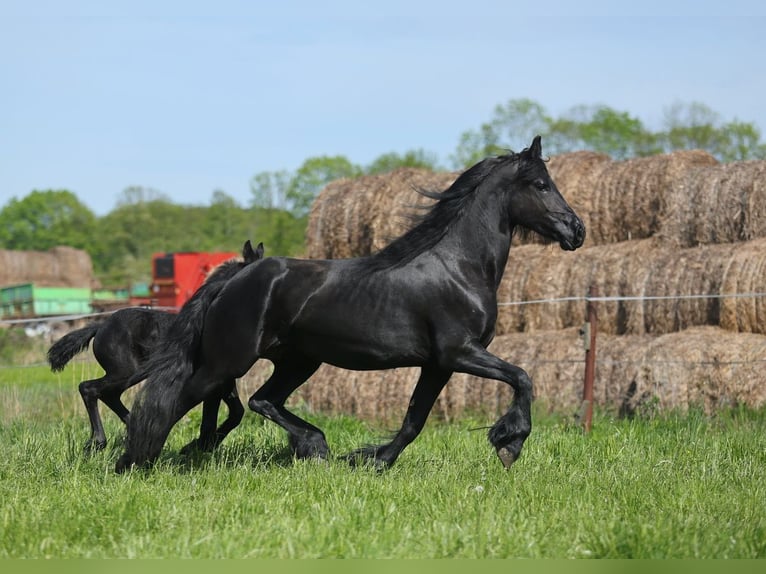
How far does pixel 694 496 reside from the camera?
5527 millimetres

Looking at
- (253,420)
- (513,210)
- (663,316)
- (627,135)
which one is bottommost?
(253,420)

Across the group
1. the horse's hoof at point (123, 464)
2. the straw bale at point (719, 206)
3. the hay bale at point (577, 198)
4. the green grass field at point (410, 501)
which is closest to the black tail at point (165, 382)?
the horse's hoof at point (123, 464)

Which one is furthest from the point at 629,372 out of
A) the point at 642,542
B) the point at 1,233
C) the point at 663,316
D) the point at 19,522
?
the point at 1,233

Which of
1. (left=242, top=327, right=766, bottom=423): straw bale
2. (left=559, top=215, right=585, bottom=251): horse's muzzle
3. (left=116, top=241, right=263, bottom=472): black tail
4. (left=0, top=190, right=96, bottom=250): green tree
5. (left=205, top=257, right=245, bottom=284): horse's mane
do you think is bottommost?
(left=242, top=327, right=766, bottom=423): straw bale

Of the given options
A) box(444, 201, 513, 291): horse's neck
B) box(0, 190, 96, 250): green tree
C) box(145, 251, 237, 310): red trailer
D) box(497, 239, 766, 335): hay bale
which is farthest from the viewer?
box(0, 190, 96, 250): green tree

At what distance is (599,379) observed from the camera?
10820 millimetres

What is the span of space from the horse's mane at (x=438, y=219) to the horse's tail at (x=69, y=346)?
12.0 ft

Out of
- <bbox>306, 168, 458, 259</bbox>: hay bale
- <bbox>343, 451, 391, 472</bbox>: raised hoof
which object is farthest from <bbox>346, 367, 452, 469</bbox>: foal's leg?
<bbox>306, 168, 458, 259</bbox>: hay bale

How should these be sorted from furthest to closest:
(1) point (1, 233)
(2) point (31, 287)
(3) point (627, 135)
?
1. (1) point (1, 233)
2. (3) point (627, 135)
3. (2) point (31, 287)

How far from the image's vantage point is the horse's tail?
9.51 metres

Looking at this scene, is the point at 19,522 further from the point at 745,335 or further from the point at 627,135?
the point at 627,135

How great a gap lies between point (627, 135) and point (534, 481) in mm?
43211

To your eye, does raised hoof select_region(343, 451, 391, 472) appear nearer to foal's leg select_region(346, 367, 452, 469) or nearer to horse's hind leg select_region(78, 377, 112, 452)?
foal's leg select_region(346, 367, 452, 469)

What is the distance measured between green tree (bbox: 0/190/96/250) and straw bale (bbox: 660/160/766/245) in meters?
58.2
